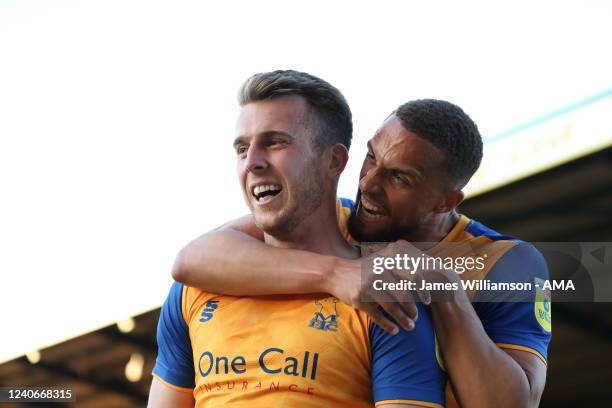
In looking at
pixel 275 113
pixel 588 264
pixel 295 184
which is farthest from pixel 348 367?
pixel 588 264

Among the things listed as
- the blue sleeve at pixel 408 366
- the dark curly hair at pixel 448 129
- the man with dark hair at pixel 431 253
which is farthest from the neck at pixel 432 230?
the blue sleeve at pixel 408 366

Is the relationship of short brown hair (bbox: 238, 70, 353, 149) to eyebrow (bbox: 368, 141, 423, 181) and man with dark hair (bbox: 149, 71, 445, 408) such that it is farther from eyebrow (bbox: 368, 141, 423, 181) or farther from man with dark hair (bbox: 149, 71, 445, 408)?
eyebrow (bbox: 368, 141, 423, 181)

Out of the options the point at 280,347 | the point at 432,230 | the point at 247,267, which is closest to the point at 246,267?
the point at 247,267

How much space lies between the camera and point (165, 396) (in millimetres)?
2562

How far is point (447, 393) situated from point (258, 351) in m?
0.50

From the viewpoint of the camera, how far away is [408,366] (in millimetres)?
2178

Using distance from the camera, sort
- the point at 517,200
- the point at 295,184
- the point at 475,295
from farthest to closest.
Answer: the point at 517,200 → the point at 475,295 → the point at 295,184

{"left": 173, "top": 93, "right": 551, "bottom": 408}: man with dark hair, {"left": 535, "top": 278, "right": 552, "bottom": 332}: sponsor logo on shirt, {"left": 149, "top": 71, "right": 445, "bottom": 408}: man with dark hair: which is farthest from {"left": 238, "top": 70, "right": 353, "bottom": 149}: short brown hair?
{"left": 535, "top": 278, "right": 552, "bottom": 332}: sponsor logo on shirt

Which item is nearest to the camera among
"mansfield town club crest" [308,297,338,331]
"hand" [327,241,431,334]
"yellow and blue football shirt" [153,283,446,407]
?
"hand" [327,241,431,334]

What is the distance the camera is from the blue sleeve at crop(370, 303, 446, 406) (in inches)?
85.0

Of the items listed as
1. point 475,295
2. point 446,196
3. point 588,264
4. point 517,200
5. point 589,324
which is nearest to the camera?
point 475,295

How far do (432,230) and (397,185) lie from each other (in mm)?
214

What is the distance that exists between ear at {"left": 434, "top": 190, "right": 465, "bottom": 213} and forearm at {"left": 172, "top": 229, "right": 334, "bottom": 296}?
2.24 feet

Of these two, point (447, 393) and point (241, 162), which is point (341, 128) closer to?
point (241, 162)
